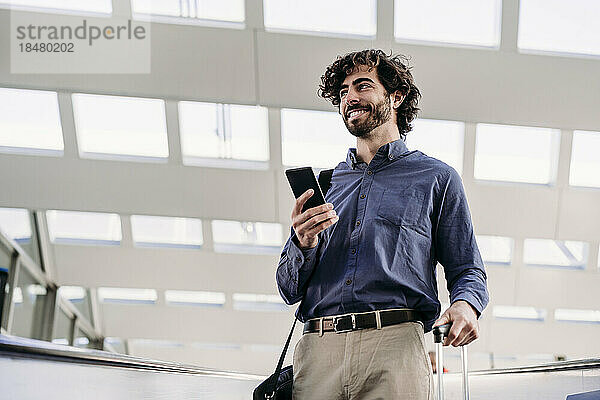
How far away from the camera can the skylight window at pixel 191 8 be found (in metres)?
8.47

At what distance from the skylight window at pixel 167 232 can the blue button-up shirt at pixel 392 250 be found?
9754 mm

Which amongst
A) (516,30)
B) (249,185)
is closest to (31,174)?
(249,185)

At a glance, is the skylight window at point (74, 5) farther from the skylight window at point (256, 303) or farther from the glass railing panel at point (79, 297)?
the skylight window at point (256, 303)

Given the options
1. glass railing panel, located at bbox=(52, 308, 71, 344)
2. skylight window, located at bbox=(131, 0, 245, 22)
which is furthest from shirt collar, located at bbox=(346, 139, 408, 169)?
glass railing panel, located at bbox=(52, 308, 71, 344)

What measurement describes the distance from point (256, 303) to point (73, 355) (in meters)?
12.5

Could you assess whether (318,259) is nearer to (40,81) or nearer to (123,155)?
(40,81)

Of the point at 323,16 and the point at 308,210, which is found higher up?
the point at 323,16

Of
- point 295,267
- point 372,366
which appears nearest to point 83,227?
point 295,267

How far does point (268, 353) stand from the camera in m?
17.0

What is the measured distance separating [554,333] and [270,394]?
12685 millimetres

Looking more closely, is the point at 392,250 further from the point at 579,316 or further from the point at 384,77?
the point at 579,316

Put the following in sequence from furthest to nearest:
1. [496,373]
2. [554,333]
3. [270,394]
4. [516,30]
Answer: [554,333] < [516,30] < [496,373] < [270,394]

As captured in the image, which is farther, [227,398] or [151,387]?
[227,398]

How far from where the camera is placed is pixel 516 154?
1070cm
